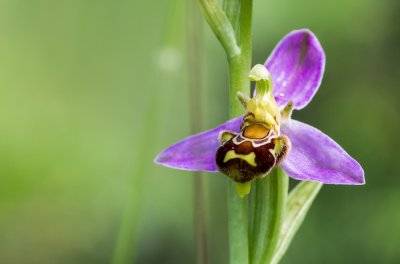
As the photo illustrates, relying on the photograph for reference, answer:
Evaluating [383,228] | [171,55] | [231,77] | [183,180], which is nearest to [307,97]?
[231,77]

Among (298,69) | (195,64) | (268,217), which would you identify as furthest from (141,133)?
(268,217)

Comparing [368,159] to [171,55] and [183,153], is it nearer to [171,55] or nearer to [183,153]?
[171,55]

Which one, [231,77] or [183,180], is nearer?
[231,77]

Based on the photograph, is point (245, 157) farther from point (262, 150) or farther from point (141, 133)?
point (141, 133)

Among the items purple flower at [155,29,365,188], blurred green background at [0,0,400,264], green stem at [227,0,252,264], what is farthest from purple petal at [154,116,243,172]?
blurred green background at [0,0,400,264]

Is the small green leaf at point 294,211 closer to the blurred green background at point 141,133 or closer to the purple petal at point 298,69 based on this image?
the purple petal at point 298,69

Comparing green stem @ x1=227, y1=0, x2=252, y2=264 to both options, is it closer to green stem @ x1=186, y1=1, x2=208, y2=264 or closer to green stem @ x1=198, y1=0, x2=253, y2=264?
green stem @ x1=198, y1=0, x2=253, y2=264
